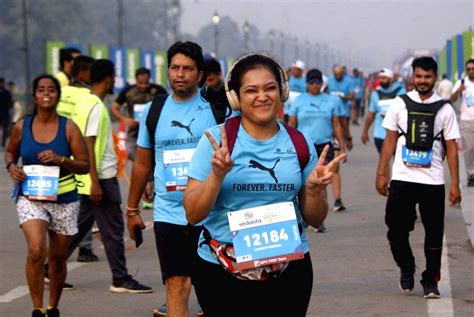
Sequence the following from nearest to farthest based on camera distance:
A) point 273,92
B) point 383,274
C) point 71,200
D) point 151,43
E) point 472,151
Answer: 1. point 273,92
2. point 71,200
3. point 383,274
4. point 472,151
5. point 151,43

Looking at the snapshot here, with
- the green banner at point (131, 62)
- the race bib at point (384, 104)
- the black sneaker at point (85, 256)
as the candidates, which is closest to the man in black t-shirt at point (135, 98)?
the race bib at point (384, 104)

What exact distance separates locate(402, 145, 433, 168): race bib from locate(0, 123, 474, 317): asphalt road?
942 mm

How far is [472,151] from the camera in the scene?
17.3 metres

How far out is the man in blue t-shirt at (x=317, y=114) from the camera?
45.3ft

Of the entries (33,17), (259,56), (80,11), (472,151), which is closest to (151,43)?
(80,11)

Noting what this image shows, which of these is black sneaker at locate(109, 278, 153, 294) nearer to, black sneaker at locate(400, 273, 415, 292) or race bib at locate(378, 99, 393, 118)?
black sneaker at locate(400, 273, 415, 292)

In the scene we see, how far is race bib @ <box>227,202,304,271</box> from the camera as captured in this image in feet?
15.9

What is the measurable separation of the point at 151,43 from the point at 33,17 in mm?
66159

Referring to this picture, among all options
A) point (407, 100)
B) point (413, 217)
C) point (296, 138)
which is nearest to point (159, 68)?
point (407, 100)

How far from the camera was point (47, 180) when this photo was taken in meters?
7.79

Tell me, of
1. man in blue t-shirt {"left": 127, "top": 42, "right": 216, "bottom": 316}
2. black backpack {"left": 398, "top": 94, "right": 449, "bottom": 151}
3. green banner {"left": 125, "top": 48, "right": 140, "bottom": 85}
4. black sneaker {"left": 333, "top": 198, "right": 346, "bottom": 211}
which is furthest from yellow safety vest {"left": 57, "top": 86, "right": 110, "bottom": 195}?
green banner {"left": 125, "top": 48, "right": 140, "bottom": 85}

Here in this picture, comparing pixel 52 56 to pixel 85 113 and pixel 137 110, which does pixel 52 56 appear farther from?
pixel 85 113

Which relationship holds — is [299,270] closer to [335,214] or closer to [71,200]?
[71,200]

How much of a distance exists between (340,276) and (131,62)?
1616 inches
